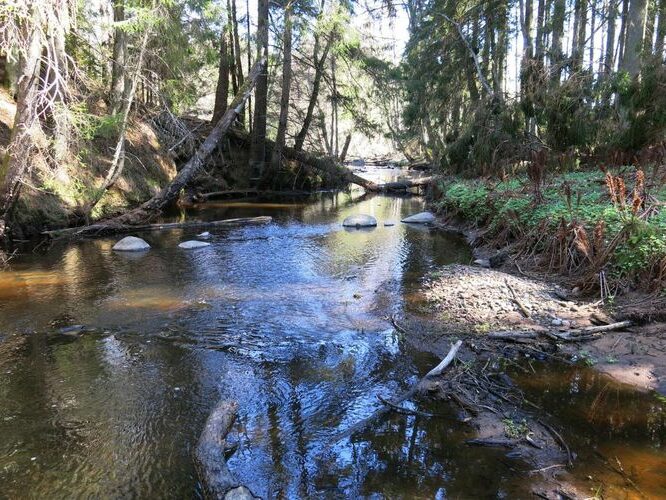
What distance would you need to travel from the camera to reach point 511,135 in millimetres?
13836

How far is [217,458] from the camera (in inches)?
124

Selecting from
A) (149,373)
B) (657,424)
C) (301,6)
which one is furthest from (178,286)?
(301,6)

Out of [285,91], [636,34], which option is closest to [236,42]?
[285,91]

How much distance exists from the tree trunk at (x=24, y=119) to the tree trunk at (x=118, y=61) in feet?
13.5

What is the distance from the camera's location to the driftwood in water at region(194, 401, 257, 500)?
2814 millimetres

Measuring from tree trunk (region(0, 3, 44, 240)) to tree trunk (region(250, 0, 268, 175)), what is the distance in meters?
8.82

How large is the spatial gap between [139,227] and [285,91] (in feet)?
32.4

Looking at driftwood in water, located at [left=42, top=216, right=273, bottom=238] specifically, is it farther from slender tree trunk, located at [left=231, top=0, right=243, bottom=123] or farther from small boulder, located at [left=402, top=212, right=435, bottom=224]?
slender tree trunk, located at [left=231, top=0, right=243, bottom=123]

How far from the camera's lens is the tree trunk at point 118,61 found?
11.9 metres

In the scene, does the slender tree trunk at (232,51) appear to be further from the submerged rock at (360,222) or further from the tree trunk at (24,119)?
the tree trunk at (24,119)

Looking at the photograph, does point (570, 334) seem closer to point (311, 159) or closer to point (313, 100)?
point (311, 159)

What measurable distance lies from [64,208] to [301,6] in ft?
38.4

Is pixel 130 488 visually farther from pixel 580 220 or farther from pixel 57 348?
→ pixel 580 220

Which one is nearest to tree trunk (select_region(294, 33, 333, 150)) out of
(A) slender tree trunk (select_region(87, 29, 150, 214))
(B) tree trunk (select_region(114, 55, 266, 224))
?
(B) tree trunk (select_region(114, 55, 266, 224))
